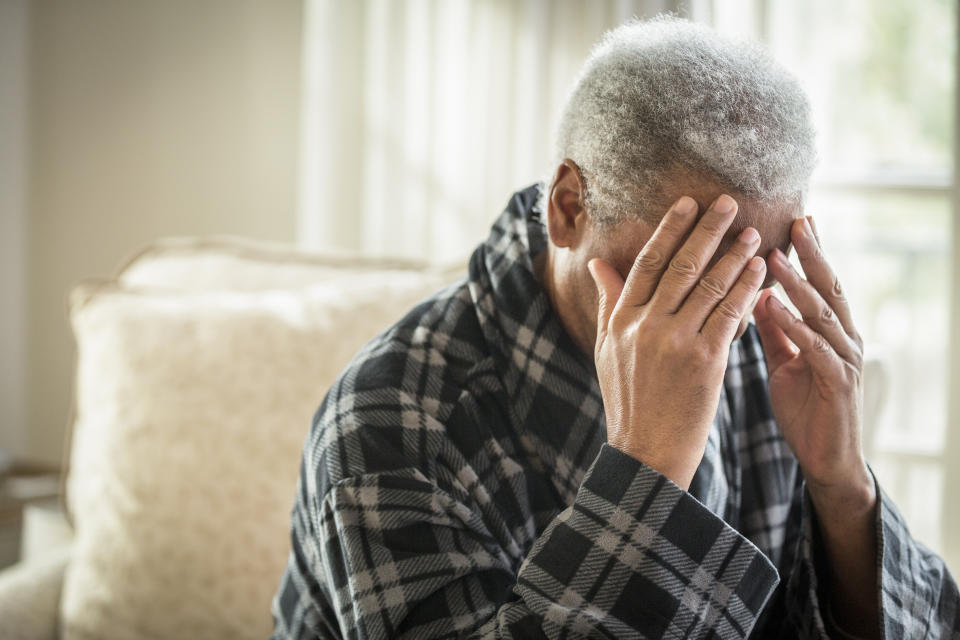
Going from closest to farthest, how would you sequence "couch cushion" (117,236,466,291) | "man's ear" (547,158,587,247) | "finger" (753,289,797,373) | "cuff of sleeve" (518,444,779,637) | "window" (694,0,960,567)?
"cuff of sleeve" (518,444,779,637) → "man's ear" (547,158,587,247) → "finger" (753,289,797,373) → "couch cushion" (117,236,466,291) → "window" (694,0,960,567)

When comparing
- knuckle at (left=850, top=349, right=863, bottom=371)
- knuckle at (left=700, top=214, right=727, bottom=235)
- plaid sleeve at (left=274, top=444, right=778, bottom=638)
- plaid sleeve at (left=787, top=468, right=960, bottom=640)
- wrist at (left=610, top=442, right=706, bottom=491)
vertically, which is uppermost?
A: knuckle at (left=700, top=214, right=727, bottom=235)

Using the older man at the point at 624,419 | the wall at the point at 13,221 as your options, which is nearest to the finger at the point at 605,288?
the older man at the point at 624,419

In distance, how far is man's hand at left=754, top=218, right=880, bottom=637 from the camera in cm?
93

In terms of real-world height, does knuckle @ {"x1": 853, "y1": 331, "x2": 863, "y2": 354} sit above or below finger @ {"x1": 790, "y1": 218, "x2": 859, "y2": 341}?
below

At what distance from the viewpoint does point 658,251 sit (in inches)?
30.9

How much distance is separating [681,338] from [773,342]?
0.29 m

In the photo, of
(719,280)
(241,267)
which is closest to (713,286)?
(719,280)

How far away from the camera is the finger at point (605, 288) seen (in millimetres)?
830

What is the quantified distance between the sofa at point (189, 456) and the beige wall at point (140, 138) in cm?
117

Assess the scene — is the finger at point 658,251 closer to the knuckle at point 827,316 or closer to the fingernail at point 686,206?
the fingernail at point 686,206

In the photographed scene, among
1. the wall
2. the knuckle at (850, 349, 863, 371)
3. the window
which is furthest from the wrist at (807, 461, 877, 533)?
the wall

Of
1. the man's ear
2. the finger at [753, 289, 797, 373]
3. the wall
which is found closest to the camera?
the man's ear

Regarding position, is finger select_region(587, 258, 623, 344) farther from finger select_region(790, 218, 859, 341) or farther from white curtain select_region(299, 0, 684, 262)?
white curtain select_region(299, 0, 684, 262)

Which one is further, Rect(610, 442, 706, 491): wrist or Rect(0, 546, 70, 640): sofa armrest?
Rect(0, 546, 70, 640): sofa armrest
